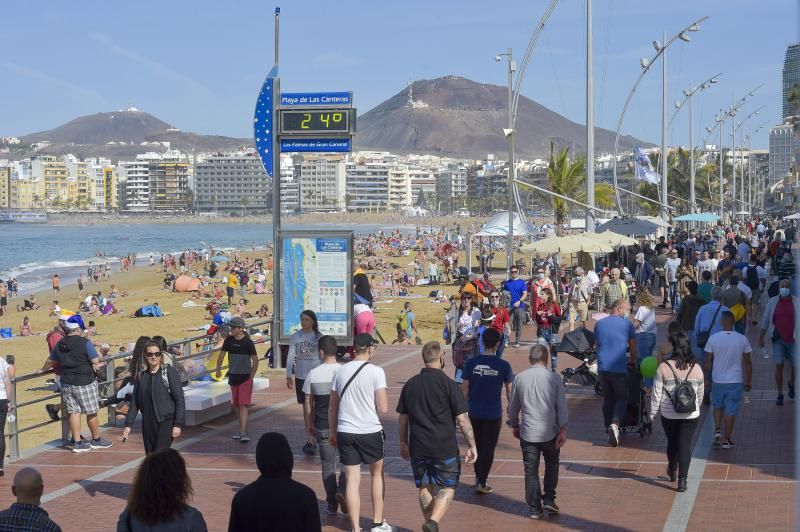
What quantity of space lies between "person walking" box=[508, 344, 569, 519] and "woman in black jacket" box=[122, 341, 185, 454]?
260 cm

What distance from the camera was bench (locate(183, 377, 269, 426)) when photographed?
12195 millimetres

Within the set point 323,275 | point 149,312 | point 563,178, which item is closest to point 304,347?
point 323,275

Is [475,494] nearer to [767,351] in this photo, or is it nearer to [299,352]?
[299,352]

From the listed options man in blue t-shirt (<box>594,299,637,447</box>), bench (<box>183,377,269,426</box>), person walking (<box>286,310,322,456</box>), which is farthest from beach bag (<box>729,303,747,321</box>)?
bench (<box>183,377,269,426</box>)

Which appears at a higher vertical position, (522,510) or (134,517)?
(134,517)

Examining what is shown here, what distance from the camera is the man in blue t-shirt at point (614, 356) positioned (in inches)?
418

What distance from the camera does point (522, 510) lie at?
8336 mm

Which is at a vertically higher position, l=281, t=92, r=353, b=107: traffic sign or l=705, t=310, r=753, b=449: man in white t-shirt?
l=281, t=92, r=353, b=107: traffic sign

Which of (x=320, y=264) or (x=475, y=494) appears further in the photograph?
(x=320, y=264)

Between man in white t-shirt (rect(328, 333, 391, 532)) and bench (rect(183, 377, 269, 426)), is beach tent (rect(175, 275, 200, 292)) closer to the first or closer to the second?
bench (rect(183, 377, 269, 426))

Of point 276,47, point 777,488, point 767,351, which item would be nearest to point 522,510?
point 777,488

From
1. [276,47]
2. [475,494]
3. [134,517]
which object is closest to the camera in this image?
[134,517]

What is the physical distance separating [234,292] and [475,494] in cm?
3386

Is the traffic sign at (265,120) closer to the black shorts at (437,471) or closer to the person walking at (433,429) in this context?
the person walking at (433,429)
